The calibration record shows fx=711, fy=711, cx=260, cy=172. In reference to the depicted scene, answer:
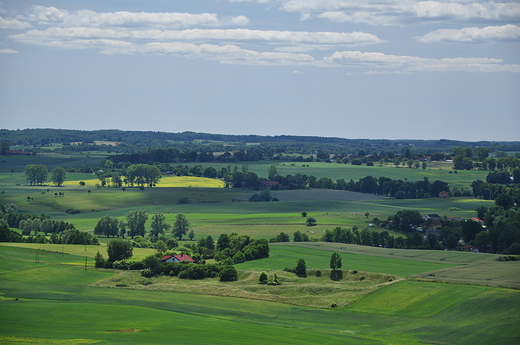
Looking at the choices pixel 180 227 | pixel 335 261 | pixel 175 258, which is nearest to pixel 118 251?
pixel 175 258

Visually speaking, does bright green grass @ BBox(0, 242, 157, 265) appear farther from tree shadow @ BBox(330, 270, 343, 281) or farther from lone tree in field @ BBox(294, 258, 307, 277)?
tree shadow @ BBox(330, 270, 343, 281)

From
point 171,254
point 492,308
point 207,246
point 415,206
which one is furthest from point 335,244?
point 415,206

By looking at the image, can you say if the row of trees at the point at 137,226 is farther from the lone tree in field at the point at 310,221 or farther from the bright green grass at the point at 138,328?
the bright green grass at the point at 138,328

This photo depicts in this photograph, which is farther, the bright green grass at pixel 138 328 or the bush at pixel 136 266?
the bush at pixel 136 266

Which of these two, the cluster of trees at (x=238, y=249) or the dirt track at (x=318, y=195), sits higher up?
the dirt track at (x=318, y=195)

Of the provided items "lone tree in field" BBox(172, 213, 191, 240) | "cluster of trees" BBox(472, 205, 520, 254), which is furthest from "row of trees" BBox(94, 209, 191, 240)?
"cluster of trees" BBox(472, 205, 520, 254)

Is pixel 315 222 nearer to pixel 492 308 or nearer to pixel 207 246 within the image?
pixel 207 246

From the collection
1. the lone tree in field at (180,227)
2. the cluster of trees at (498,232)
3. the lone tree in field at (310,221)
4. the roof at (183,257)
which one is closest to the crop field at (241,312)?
the roof at (183,257)
